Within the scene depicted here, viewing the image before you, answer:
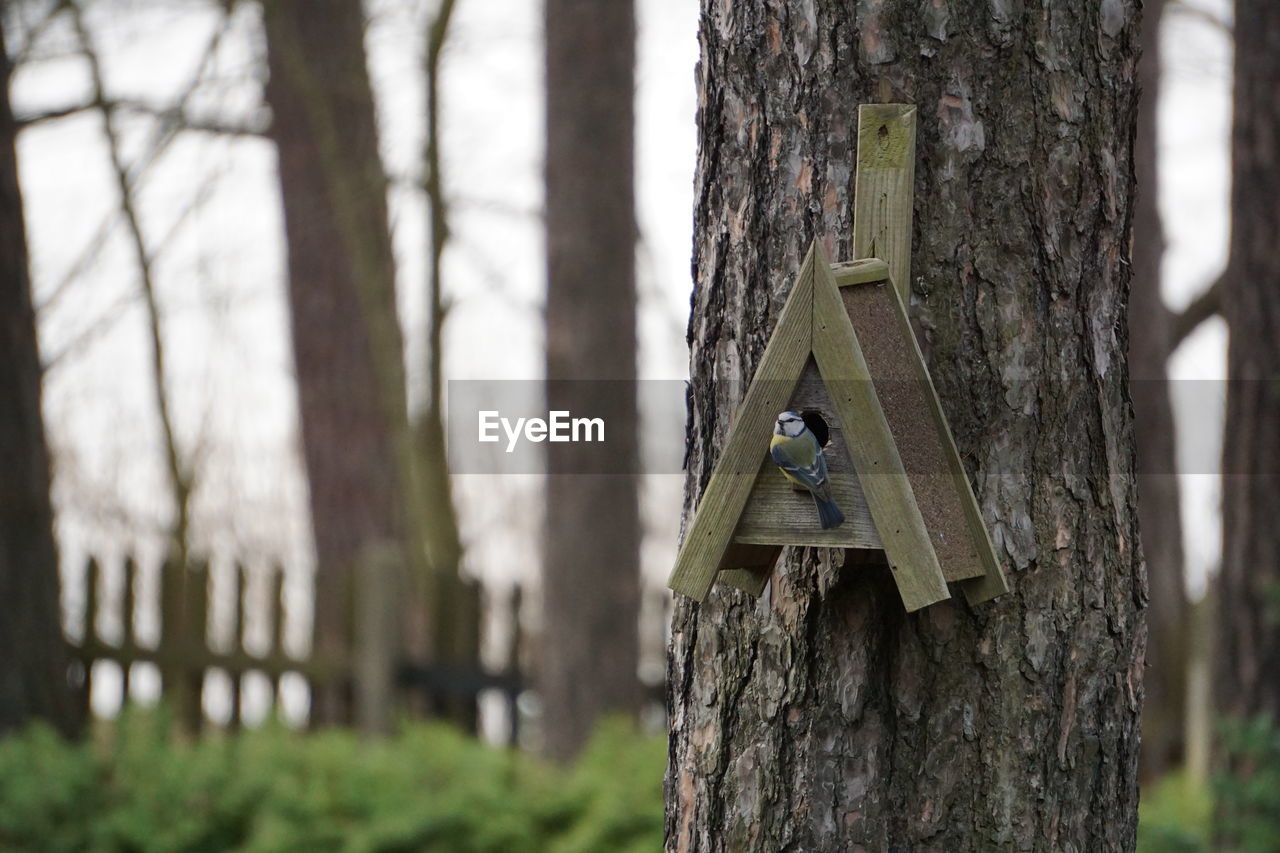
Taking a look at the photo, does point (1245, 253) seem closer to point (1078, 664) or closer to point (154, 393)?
point (1078, 664)

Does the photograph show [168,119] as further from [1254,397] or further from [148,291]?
[1254,397]

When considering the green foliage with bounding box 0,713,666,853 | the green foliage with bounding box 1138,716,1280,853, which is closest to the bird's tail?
the green foliage with bounding box 1138,716,1280,853

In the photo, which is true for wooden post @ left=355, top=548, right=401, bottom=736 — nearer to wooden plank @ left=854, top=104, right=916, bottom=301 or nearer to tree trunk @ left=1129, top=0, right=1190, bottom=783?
tree trunk @ left=1129, top=0, right=1190, bottom=783

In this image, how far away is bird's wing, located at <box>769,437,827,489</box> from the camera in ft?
5.23

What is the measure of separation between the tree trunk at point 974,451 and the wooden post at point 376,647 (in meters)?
4.77

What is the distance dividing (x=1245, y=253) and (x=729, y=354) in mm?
2983

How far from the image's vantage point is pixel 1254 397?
4078 millimetres

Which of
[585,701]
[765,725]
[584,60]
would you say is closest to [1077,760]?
[765,725]

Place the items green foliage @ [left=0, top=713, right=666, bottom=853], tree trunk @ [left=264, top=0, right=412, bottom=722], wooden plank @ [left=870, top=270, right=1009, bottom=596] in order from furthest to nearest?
tree trunk @ [left=264, top=0, right=412, bottom=722], green foliage @ [left=0, top=713, right=666, bottom=853], wooden plank @ [left=870, top=270, right=1009, bottom=596]

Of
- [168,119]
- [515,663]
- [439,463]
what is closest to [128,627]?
[439,463]

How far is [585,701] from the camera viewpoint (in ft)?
18.1

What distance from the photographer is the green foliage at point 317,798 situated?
4.34 m

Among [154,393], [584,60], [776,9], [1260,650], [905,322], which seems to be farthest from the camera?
[154,393]

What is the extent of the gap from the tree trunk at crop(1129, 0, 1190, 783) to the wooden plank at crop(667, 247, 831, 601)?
183 inches
